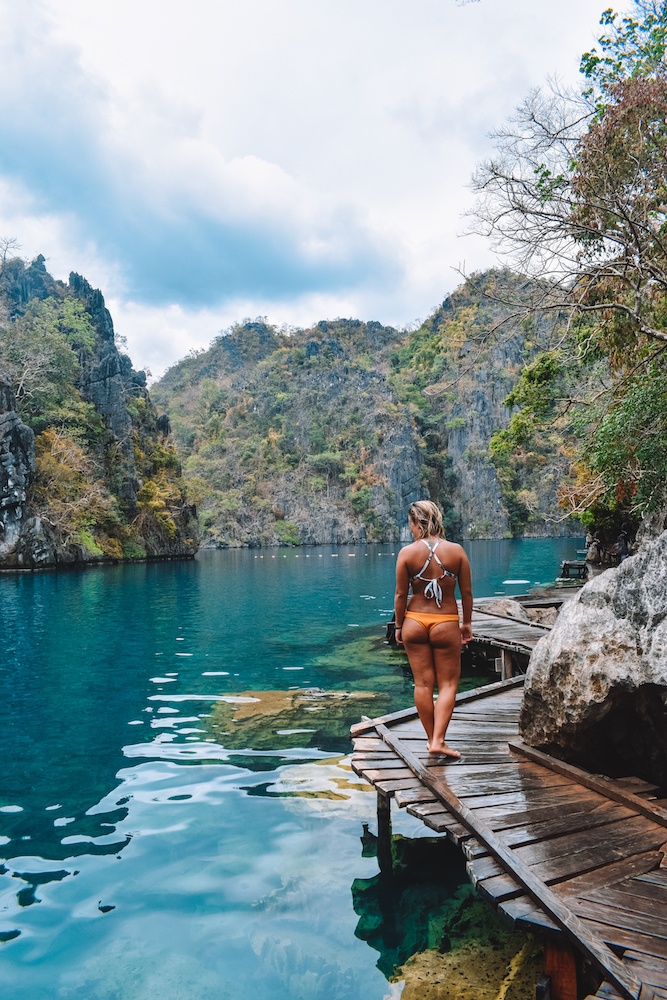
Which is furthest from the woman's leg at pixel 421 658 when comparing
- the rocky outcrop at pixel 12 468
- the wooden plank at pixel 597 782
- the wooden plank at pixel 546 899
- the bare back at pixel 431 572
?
the rocky outcrop at pixel 12 468

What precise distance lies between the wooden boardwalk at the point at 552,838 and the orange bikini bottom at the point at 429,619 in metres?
1.12

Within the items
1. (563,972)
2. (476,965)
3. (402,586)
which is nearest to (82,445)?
(402,586)

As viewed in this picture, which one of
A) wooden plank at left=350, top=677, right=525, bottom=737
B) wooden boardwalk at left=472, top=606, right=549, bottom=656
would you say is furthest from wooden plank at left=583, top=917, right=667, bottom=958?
wooden boardwalk at left=472, top=606, right=549, bottom=656

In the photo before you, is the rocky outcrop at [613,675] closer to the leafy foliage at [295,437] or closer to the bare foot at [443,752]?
the bare foot at [443,752]

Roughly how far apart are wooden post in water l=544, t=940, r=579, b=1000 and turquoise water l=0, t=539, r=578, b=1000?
3.55ft

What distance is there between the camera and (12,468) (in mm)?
35969

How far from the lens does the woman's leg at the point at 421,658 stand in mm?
4918

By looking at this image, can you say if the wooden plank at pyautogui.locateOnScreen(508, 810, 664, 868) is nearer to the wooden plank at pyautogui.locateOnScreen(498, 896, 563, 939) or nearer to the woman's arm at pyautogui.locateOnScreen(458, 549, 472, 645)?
the wooden plank at pyautogui.locateOnScreen(498, 896, 563, 939)

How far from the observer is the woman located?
16.0ft

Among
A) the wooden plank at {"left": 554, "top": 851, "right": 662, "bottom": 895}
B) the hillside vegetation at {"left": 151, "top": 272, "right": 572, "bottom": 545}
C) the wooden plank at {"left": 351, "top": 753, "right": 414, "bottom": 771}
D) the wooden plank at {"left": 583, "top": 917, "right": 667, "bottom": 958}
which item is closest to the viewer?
the wooden plank at {"left": 583, "top": 917, "right": 667, "bottom": 958}

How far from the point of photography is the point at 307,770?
7.10 m

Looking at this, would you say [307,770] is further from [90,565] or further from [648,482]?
[90,565]

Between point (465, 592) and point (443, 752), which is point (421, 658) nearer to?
point (465, 592)

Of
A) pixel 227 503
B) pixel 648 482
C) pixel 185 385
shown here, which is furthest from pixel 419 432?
pixel 648 482
